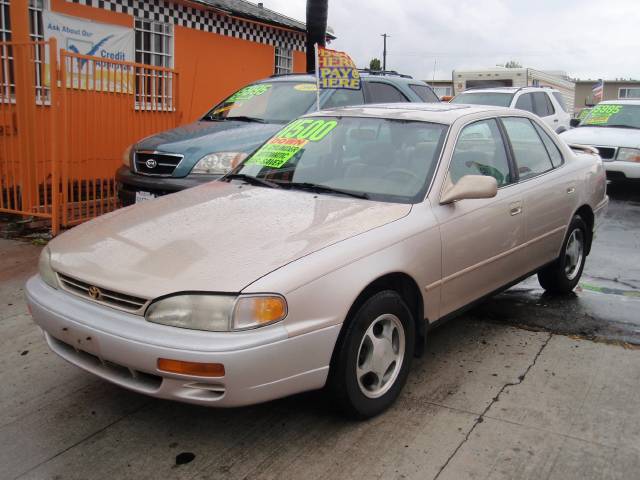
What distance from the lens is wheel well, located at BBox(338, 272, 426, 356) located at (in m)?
3.06

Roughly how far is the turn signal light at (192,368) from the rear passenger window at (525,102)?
10823 millimetres

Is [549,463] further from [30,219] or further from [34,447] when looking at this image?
[30,219]

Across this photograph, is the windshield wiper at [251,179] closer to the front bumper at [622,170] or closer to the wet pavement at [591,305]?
the wet pavement at [591,305]

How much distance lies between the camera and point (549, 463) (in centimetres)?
286

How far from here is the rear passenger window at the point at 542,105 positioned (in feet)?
41.9

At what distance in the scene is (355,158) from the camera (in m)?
4.00

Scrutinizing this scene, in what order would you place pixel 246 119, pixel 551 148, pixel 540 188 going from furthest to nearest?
pixel 246 119, pixel 551 148, pixel 540 188

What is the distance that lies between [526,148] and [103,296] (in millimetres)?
3197

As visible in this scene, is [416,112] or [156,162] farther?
[156,162]

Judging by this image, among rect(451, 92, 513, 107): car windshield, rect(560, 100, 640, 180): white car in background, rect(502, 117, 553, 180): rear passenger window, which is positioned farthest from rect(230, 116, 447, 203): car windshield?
rect(451, 92, 513, 107): car windshield

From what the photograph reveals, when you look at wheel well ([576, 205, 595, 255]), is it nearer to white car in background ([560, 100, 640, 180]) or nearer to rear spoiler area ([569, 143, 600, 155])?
rear spoiler area ([569, 143, 600, 155])

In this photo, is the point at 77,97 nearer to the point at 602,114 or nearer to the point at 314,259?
the point at 314,259

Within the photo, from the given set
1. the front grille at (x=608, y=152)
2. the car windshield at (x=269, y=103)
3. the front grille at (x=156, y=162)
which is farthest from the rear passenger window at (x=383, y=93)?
the front grille at (x=608, y=152)

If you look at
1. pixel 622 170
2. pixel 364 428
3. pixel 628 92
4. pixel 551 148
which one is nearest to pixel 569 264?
pixel 551 148
